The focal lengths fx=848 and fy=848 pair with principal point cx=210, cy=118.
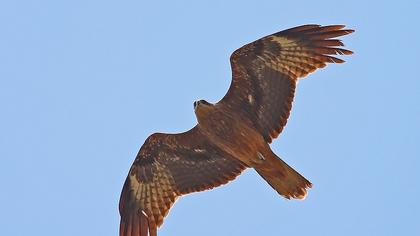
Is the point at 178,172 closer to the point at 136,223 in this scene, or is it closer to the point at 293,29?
the point at 136,223

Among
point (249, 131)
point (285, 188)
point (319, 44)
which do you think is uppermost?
point (319, 44)

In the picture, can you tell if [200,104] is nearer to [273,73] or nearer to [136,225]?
[273,73]

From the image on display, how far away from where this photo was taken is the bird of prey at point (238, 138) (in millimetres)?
14492

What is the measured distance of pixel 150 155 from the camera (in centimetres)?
1527

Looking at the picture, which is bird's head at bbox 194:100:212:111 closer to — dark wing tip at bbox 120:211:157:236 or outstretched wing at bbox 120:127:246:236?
outstretched wing at bbox 120:127:246:236

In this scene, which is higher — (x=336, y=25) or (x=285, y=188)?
(x=336, y=25)

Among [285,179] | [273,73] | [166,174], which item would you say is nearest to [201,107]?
[273,73]

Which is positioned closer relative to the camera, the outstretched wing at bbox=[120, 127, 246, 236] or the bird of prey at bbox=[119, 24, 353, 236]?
the bird of prey at bbox=[119, 24, 353, 236]

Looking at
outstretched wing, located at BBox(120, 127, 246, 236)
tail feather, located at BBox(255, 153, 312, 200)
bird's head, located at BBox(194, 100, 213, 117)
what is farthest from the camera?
outstretched wing, located at BBox(120, 127, 246, 236)

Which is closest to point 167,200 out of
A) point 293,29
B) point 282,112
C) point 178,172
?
Result: point 178,172

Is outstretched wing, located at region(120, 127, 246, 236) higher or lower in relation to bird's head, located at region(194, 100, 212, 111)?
lower

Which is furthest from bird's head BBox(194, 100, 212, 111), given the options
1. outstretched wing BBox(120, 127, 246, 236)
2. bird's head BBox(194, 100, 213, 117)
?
outstretched wing BBox(120, 127, 246, 236)

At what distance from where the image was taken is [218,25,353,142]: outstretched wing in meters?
14.7

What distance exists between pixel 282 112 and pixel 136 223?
3.30m
